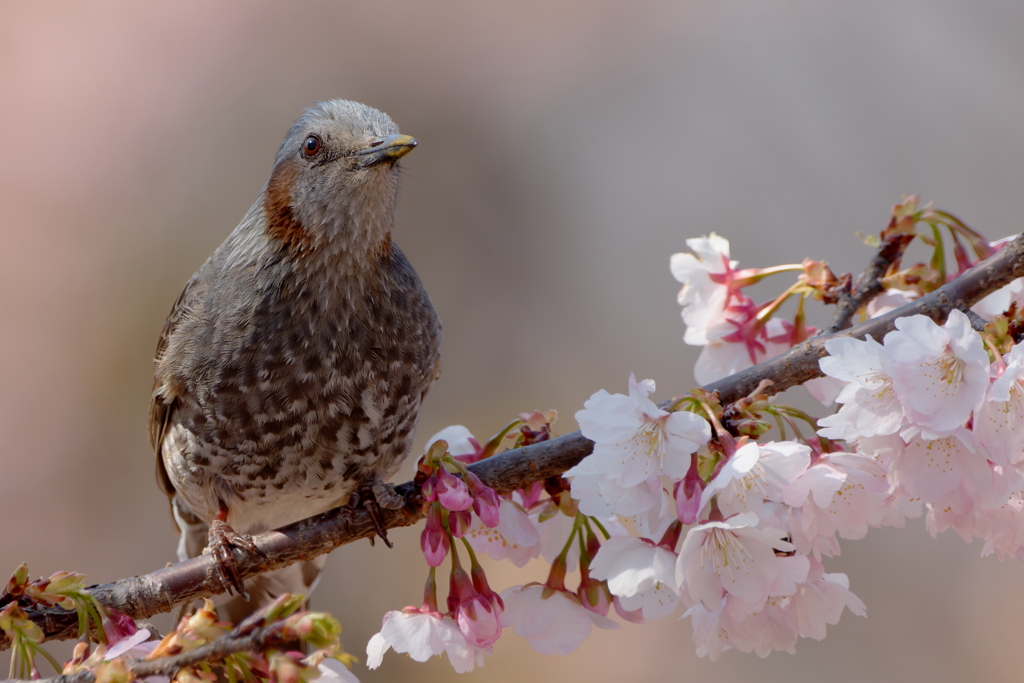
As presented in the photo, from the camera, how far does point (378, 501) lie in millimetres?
1637

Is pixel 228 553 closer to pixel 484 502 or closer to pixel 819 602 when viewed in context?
pixel 484 502

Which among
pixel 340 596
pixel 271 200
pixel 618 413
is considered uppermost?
pixel 271 200

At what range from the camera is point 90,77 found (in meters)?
4.55

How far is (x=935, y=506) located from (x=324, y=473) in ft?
4.26

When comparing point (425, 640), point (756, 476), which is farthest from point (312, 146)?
point (756, 476)

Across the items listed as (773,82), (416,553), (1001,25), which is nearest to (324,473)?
(416,553)

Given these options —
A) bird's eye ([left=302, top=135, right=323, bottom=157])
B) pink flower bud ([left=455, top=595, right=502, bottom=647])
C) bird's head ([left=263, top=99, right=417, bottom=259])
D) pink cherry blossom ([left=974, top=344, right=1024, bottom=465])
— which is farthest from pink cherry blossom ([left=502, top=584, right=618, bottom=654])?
bird's eye ([left=302, top=135, right=323, bottom=157])

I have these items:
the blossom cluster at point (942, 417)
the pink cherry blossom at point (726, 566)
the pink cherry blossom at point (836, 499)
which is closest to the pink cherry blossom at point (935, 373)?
the blossom cluster at point (942, 417)

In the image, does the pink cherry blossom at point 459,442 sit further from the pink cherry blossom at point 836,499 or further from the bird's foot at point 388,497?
the pink cherry blossom at point 836,499

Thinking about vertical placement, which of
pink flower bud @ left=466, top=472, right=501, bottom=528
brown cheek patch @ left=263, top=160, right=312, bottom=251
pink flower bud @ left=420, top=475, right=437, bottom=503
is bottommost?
pink flower bud @ left=466, top=472, right=501, bottom=528

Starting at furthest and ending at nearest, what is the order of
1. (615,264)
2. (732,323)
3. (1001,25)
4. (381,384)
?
(615,264) < (1001,25) < (381,384) < (732,323)

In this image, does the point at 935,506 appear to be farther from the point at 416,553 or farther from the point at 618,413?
the point at 416,553

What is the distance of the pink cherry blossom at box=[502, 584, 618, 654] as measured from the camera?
4.09 ft

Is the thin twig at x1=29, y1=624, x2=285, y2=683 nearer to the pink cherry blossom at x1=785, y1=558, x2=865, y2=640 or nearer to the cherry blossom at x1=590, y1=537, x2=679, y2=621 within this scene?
the cherry blossom at x1=590, y1=537, x2=679, y2=621
